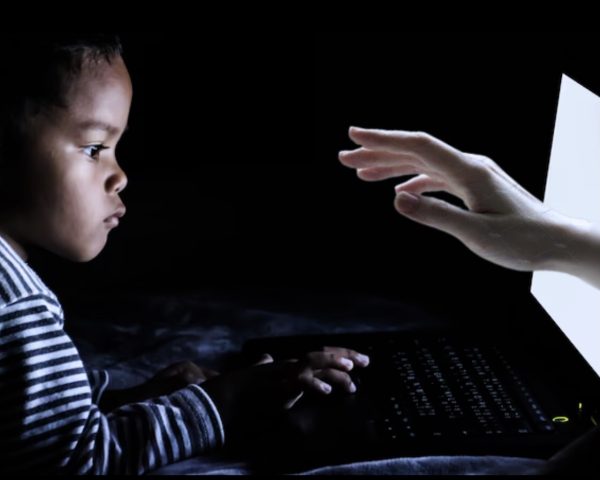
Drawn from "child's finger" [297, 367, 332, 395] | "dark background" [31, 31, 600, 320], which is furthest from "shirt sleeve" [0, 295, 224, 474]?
"dark background" [31, 31, 600, 320]

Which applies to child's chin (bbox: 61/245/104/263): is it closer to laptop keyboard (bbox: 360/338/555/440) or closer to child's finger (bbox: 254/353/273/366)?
child's finger (bbox: 254/353/273/366)

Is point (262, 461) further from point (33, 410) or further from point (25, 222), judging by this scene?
point (25, 222)

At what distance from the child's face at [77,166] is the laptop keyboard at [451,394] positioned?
39 cm

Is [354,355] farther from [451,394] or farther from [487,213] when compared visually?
[487,213]

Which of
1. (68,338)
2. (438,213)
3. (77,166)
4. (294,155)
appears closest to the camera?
(438,213)

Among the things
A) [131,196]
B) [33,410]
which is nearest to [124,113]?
[33,410]

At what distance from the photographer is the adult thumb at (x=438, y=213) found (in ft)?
2.57

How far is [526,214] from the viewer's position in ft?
2.58

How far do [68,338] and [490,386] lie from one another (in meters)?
0.48

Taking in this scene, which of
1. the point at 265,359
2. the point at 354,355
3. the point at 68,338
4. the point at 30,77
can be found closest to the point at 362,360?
the point at 354,355

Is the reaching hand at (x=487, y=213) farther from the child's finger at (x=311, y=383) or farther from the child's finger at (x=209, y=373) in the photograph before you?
the child's finger at (x=209, y=373)

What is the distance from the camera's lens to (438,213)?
790 millimetres

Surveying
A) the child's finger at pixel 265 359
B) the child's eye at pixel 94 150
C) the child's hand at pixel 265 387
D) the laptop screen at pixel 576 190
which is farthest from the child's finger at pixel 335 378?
the child's eye at pixel 94 150

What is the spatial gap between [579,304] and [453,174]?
28 cm
